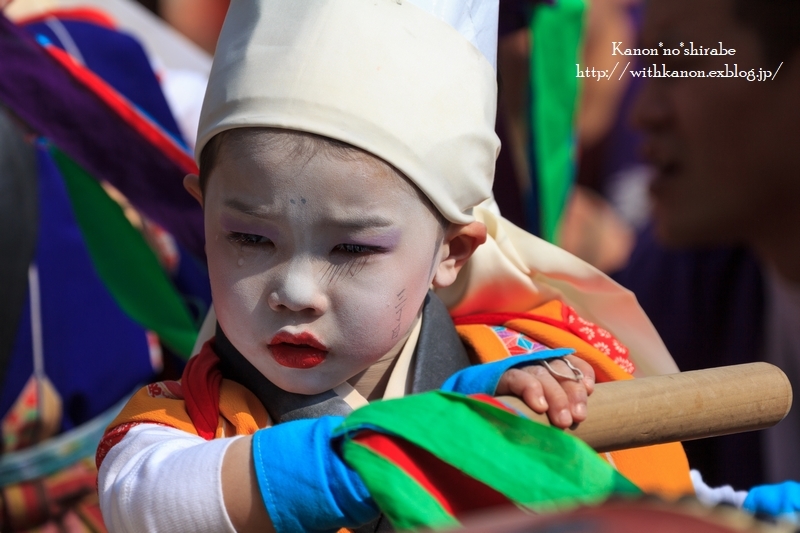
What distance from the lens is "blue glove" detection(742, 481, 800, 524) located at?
1031 mm

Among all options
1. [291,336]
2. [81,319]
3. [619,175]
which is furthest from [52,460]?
[619,175]

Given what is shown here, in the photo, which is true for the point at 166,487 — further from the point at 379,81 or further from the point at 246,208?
the point at 379,81

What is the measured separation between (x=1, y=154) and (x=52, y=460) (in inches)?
21.2

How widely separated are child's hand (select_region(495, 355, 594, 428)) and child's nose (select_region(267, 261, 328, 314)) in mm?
198

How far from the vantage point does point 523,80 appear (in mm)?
2018

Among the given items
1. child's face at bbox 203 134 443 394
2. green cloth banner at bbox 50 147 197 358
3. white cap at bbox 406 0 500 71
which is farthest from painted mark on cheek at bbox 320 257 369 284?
green cloth banner at bbox 50 147 197 358

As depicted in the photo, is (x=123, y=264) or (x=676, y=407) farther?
(x=123, y=264)

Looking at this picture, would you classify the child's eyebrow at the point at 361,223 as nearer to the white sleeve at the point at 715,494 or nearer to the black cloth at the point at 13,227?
the white sleeve at the point at 715,494

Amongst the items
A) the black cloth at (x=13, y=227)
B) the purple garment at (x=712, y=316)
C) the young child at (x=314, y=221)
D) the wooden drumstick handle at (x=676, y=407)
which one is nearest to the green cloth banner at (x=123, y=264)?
the black cloth at (x=13, y=227)

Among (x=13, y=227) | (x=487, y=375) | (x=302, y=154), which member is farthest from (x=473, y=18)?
(x=13, y=227)

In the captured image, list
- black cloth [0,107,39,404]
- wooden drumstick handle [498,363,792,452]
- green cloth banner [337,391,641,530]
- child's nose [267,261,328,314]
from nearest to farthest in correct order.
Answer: green cloth banner [337,391,641,530] < wooden drumstick handle [498,363,792,452] < child's nose [267,261,328,314] < black cloth [0,107,39,404]

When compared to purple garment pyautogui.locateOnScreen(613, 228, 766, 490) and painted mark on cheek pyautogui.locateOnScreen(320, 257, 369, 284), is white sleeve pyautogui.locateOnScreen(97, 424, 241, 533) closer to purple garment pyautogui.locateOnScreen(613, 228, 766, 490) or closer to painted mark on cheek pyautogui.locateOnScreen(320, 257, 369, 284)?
painted mark on cheek pyautogui.locateOnScreen(320, 257, 369, 284)

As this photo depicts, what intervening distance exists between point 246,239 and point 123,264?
0.70 metres

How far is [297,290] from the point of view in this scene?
92cm
